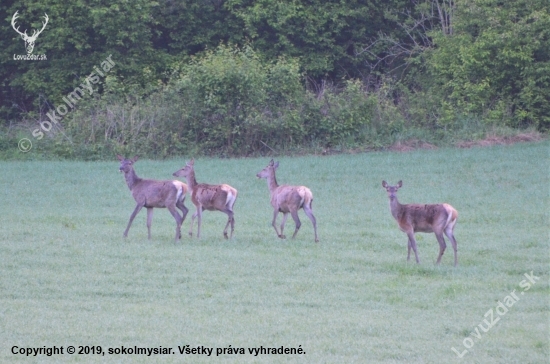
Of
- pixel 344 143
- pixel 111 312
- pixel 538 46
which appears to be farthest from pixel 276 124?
pixel 111 312

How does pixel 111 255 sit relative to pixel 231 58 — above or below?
below

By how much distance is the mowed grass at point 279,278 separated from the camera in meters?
8.23

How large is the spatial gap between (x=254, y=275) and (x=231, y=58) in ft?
53.1

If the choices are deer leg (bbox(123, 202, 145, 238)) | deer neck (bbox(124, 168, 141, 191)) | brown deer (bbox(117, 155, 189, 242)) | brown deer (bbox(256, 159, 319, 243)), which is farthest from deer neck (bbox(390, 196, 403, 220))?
deer neck (bbox(124, 168, 141, 191))

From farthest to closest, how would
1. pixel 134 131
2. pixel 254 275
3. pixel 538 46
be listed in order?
pixel 538 46 < pixel 134 131 < pixel 254 275

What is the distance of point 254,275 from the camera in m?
11.3

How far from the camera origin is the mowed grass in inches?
324

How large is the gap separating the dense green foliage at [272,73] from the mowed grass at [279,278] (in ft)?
18.9

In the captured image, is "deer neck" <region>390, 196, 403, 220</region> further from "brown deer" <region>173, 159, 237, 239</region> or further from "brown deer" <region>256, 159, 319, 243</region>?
"brown deer" <region>173, 159, 237, 239</region>

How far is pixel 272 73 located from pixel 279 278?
16664mm

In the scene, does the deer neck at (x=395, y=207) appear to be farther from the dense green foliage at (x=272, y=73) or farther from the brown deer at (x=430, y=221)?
the dense green foliage at (x=272, y=73)

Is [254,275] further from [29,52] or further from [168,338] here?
[29,52]

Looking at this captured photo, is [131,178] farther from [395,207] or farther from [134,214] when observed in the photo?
[395,207]

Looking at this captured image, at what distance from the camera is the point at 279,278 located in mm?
11086
